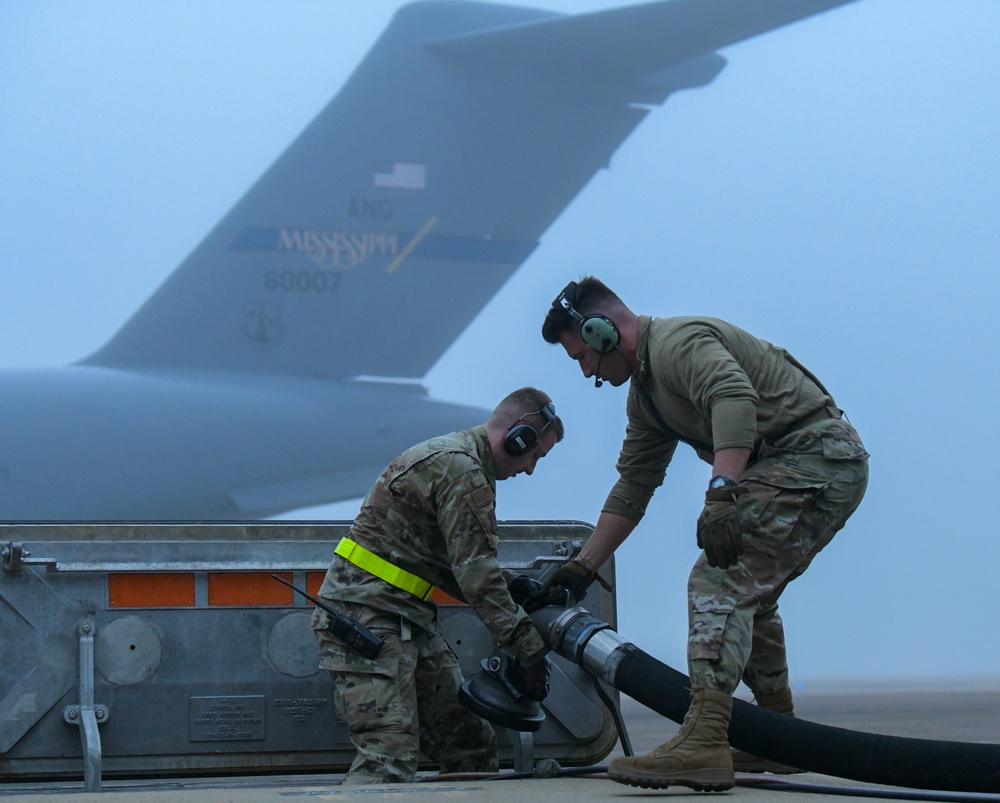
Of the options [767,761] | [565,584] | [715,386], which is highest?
[715,386]

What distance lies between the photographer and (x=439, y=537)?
127 inches

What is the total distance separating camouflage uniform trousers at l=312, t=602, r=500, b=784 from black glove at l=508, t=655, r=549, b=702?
25cm

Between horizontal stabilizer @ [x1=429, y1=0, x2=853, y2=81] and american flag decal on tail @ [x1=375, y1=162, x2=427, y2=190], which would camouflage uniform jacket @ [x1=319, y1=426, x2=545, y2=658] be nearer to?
american flag decal on tail @ [x1=375, y1=162, x2=427, y2=190]

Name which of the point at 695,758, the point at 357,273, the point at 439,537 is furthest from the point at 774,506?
the point at 357,273

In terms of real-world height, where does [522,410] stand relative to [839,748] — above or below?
above

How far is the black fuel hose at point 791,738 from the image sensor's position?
2.38 metres

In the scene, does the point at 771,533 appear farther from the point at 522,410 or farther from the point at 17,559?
the point at 17,559

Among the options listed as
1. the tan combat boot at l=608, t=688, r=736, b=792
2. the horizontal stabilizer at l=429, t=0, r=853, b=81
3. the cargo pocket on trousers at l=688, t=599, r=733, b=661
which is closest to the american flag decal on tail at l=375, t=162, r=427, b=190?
the horizontal stabilizer at l=429, t=0, r=853, b=81

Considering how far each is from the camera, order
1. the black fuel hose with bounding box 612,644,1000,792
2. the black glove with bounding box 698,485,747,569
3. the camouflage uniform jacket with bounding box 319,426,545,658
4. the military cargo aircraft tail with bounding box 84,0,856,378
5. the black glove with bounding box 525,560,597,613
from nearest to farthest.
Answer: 1. the black fuel hose with bounding box 612,644,1000,792
2. the black glove with bounding box 698,485,747,569
3. the camouflage uniform jacket with bounding box 319,426,545,658
4. the black glove with bounding box 525,560,597,613
5. the military cargo aircraft tail with bounding box 84,0,856,378

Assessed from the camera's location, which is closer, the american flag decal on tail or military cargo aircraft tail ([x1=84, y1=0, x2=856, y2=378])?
military cargo aircraft tail ([x1=84, y1=0, x2=856, y2=378])

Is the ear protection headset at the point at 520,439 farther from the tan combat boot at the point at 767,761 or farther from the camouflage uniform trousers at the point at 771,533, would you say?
the tan combat boot at the point at 767,761

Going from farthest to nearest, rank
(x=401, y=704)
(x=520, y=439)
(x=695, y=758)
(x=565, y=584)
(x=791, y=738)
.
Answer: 1. (x=565, y=584)
2. (x=520, y=439)
3. (x=401, y=704)
4. (x=791, y=738)
5. (x=695, y=758)

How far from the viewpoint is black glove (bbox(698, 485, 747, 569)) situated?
2.52 meters

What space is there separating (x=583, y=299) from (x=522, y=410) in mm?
401
